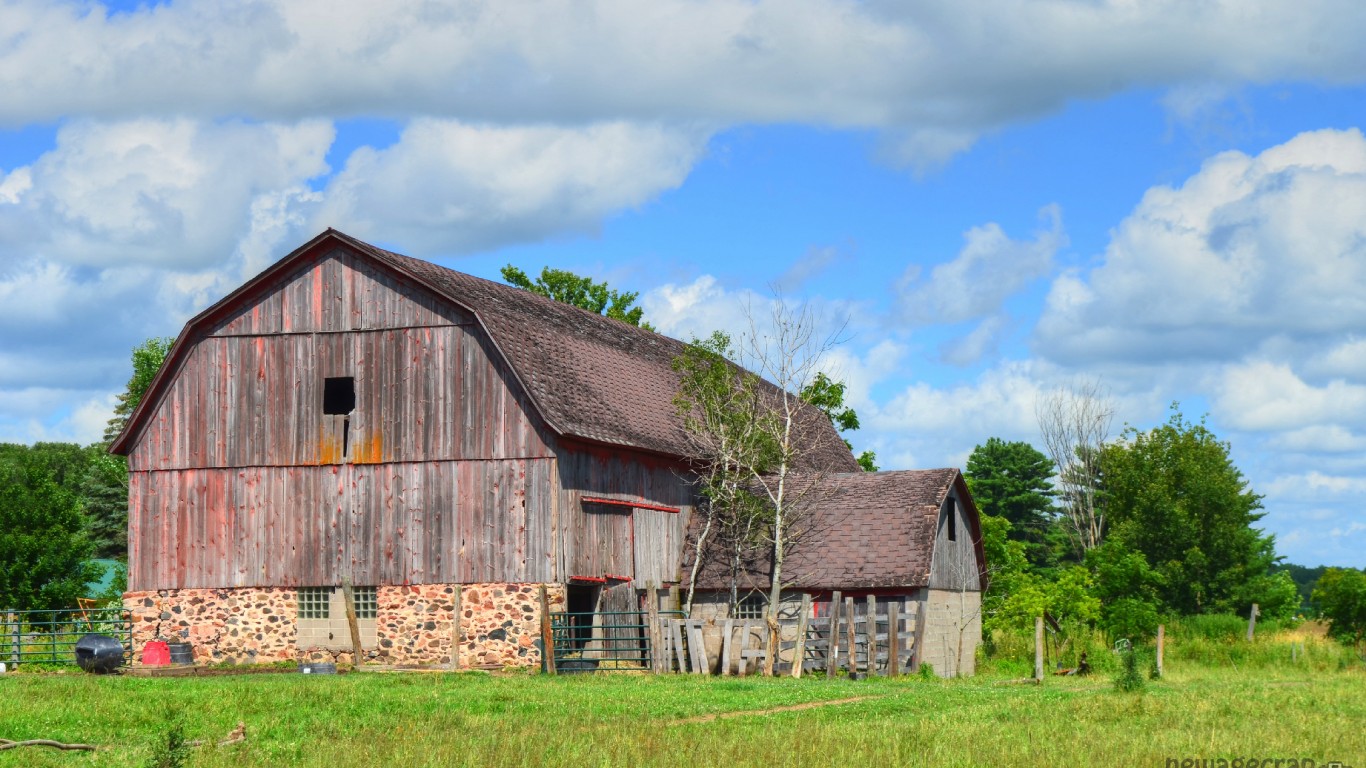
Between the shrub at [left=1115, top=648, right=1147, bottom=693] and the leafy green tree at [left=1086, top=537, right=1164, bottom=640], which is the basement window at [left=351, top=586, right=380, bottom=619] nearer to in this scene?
the shrub at [left=1115, top=648, right=1147, bottom=693]

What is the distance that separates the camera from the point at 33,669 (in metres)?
33.0

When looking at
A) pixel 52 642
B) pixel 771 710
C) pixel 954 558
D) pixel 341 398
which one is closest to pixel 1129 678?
pixel 771 710

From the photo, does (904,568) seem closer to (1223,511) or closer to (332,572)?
(332,572)

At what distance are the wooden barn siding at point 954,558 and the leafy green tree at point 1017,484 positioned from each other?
40965 mm

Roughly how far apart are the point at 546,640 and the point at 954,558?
12168 millimetres

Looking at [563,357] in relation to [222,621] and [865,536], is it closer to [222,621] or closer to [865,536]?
[865,536]

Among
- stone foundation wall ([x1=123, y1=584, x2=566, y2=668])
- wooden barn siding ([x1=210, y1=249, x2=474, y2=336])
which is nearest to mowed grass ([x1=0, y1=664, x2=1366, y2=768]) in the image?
stone foundation wall ([x1=123, y1=584, x2=566, y2=668])

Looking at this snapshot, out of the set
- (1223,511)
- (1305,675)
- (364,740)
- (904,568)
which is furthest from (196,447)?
(1223,511)

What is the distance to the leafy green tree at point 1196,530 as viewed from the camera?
55188mm

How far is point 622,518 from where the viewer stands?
34906 mm

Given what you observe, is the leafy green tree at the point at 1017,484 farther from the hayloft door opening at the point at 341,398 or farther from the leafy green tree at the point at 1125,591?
the hayloft door opening at the point at 341,398

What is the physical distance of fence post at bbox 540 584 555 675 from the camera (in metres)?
30.1

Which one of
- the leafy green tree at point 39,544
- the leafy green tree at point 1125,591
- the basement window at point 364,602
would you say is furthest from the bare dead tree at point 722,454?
the leafy green tree at point 39,544

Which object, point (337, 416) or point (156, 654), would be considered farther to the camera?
point (337, 416)
